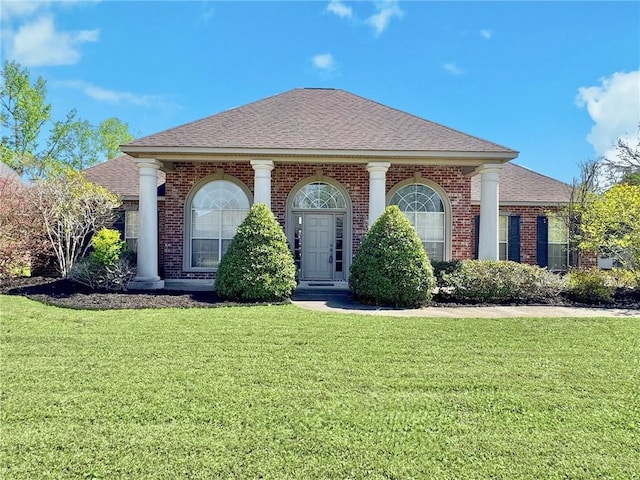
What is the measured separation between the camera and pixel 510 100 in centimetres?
1697

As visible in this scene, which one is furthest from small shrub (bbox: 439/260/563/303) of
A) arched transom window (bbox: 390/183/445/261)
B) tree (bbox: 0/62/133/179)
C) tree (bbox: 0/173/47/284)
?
tree (bbox: 0/62/133/179)


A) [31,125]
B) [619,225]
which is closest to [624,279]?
[619,225]

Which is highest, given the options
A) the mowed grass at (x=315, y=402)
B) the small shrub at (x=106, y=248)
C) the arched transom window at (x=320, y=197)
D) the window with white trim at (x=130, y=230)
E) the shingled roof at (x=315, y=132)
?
the shingled roof at (x=315, y=132)

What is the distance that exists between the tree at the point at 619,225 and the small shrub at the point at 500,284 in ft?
7.05

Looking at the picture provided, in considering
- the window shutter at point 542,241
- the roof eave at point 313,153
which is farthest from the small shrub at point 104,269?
the window shutter at point 542,241

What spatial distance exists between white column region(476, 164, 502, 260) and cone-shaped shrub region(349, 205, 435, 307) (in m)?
2.87

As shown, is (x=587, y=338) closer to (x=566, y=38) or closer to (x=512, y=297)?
(x=512, y=297)

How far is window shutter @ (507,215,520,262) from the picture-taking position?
14367 millimetres

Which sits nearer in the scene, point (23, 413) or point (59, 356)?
point (23, 413)

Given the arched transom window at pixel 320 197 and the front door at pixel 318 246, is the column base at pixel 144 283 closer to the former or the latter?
the front door at pixel 318 246

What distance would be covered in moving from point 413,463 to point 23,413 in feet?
10.5

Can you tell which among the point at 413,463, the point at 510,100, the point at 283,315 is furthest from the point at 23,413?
the point at 510,100

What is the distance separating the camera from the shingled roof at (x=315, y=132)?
1080 cm

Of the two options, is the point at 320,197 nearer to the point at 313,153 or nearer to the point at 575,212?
the point at 313,153
